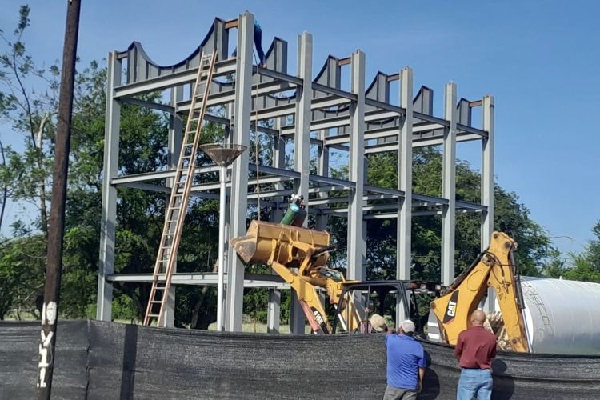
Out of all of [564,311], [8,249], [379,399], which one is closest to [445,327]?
[379,399]

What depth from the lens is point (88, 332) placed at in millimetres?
12945

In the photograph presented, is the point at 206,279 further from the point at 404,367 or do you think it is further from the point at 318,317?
the point at 404,367

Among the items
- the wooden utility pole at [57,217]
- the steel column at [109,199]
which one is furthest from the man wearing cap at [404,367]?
the steel column at [109,199]

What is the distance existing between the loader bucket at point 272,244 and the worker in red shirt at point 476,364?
7672mm

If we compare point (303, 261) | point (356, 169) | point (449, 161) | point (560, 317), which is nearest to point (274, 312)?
point (356, 169)

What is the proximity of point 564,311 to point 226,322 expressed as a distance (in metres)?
10.8

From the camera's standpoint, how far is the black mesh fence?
437 inches

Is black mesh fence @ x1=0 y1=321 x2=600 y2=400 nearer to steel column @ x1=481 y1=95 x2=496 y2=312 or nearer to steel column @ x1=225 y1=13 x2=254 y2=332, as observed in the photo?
steel column @ x1=225 y1=13 x2=254 y2=332

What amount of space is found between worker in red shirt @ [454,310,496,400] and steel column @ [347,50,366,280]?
1088 centimetres

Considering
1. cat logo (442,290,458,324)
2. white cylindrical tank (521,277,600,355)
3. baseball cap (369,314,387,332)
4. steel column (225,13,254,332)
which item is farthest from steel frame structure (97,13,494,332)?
baseball cap (369,314,387,332)

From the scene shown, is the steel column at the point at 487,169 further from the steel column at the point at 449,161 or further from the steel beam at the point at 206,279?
the steel beam at the point at 206,279

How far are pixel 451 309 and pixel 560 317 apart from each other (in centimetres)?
1022

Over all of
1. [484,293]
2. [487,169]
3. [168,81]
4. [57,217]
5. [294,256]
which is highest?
[168,81]

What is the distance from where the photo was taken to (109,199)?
2230cm
